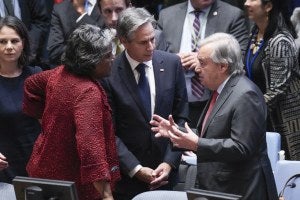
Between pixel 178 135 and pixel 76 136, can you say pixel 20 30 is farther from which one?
pixel 178 135

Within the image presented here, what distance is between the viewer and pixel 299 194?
4.12 m

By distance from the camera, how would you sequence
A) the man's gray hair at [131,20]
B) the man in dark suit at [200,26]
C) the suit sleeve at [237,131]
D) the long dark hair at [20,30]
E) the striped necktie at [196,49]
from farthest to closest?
1. the man in dark suit at [200,26]
2. the striped necktie at [196,49]
3. the long dark hair at [20,30]
4. the man's gray hair at [131,20]
5. the suit sleeve at [237,131]

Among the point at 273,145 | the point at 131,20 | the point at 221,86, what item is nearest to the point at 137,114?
the point at 131,20

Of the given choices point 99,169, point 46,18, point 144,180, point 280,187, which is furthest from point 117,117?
point 46,18

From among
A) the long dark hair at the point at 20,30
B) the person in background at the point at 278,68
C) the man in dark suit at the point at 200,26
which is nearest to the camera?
the long dark hair at the point at 20,30

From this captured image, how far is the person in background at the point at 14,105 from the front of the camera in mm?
4379

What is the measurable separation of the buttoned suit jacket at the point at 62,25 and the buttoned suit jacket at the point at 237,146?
5.94ft

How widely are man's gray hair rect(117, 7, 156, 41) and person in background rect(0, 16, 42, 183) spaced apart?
0.78 m

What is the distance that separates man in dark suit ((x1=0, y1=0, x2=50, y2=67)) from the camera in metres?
5.46

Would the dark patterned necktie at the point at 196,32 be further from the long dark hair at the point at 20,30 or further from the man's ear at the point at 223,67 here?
the man's ear at the point at 223,67

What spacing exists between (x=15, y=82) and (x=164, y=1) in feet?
6.20

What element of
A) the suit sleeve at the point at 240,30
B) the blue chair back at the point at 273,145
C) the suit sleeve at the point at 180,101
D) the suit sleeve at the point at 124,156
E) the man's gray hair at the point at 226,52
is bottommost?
the blue chair back at the point at 273,145

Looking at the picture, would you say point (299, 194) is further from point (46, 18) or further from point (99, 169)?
point (46, 18)

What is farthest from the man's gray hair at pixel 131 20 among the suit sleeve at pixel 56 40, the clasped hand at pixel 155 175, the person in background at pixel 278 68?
the suit sleeve at pixel 56 40
